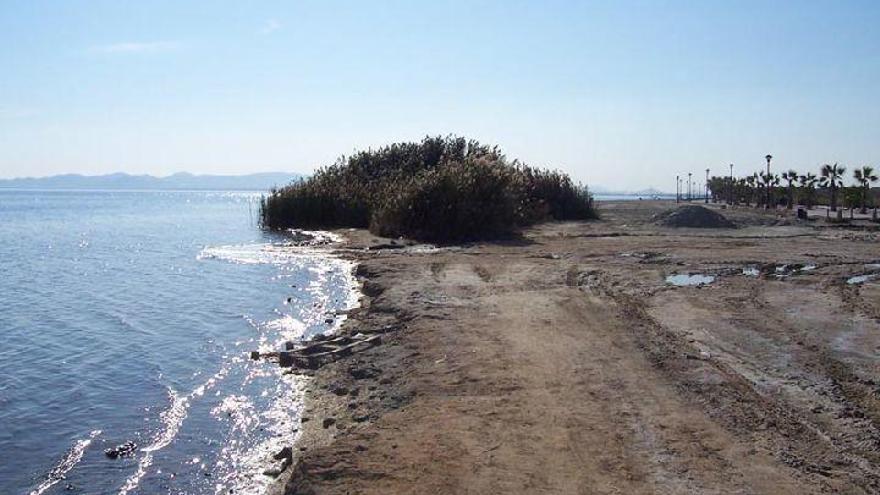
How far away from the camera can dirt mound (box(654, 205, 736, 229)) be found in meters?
36.6

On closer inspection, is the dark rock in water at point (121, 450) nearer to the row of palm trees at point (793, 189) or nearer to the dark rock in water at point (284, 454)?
the dark rock in water at point (284, 454)

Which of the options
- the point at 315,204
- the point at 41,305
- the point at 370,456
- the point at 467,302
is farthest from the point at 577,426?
the point at 315,204

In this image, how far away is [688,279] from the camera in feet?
58.8

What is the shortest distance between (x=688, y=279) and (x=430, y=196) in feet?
51.3

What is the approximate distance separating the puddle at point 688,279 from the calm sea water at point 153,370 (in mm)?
7424

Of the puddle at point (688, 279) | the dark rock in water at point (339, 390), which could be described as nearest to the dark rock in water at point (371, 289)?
the puddle at point (688, 279)

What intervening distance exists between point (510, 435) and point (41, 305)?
15593 mm

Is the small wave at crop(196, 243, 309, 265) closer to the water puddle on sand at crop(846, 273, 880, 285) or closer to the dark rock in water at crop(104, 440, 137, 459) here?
the water puddle on sand at crop(846, 273, 880, 285)

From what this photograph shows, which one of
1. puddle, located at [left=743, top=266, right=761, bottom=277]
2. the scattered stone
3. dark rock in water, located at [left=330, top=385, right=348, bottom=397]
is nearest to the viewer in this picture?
dark rock in water, located at [left=330, top=385, right=348, bottom=397]

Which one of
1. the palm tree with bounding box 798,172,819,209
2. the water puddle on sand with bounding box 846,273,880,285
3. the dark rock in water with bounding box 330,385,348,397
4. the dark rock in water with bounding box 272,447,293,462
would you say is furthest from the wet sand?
the palm tree with bounding box 798,172,819,209

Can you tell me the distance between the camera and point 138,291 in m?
20.8

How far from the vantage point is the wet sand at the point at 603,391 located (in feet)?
20.3

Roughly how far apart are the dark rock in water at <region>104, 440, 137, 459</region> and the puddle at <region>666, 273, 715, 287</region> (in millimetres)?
11753

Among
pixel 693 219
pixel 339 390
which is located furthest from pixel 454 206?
pixel 339 390
